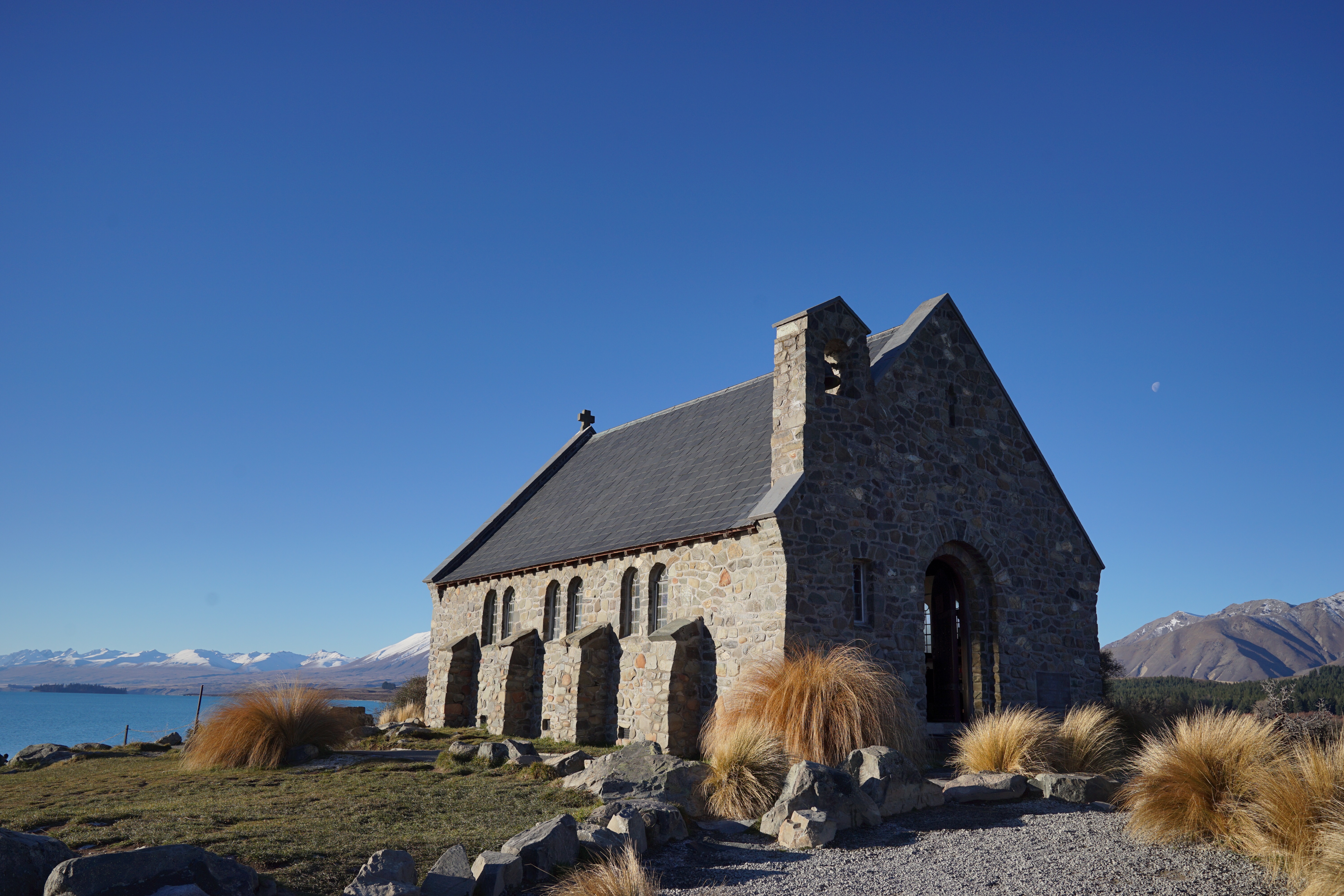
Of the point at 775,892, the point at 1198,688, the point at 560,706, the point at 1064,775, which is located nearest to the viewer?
the point at 775,892

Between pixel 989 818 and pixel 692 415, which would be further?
pixel 692 415

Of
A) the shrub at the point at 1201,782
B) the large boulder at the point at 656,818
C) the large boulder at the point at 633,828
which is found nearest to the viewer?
the large boulder at the point at 633,828

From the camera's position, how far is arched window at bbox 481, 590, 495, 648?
2436cm

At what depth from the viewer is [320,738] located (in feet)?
53.0

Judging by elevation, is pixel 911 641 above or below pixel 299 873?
above

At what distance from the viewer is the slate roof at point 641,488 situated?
17.6m

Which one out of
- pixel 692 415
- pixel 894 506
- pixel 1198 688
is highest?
pixel 692 415

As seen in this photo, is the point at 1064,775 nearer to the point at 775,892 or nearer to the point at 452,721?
the point at 775,892

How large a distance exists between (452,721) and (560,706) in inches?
240

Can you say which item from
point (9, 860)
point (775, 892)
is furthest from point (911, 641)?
point (9, 860)

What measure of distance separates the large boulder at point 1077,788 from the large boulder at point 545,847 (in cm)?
668

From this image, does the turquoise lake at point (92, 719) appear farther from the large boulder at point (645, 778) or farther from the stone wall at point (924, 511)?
the stone wall at point (924, 511)

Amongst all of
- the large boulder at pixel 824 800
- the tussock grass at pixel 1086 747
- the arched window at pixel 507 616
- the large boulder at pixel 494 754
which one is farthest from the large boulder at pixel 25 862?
the arched window at pixel 507 616

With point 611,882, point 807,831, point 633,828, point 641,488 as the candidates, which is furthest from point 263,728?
point 611,882
